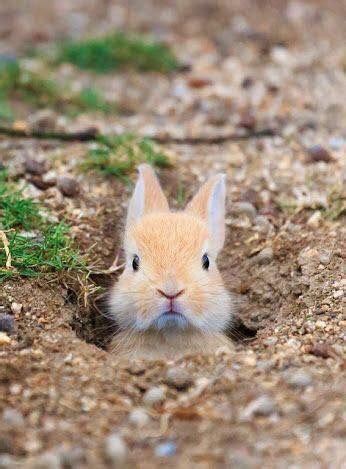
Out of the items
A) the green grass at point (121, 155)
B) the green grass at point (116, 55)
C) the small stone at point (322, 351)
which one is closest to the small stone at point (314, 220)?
the green grass at point (121, 155)

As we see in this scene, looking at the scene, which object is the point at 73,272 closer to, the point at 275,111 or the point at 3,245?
the point at 3,245

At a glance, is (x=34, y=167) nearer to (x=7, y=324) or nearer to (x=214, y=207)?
(x=214, y=207)

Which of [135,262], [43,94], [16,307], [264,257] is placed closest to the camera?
[16,307]

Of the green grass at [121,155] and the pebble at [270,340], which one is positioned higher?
the green grass at [121,155]

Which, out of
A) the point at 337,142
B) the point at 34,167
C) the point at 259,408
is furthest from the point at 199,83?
the point at 259,408

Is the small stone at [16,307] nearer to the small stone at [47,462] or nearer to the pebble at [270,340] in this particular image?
the pebble at [270,340]
